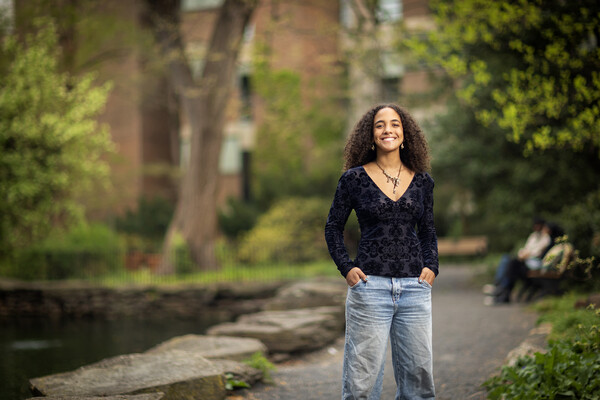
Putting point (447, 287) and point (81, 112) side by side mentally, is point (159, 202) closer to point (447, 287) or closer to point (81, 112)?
point (81, 112)

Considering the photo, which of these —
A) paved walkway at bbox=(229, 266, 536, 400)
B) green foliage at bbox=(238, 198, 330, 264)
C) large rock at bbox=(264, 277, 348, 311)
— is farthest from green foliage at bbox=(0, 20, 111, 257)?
paved walkway at bbox=(229, 266, 536, 400)

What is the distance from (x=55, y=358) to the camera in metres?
8.80

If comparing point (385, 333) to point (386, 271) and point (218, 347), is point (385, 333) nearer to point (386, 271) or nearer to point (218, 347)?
point (386, 271)

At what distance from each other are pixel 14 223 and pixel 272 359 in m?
9.75

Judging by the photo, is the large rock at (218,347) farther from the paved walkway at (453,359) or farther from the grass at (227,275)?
the grass at (227,275)

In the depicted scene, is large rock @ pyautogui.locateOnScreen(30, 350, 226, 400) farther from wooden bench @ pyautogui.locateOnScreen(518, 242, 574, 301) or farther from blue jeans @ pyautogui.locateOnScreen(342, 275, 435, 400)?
wooden bench @ pyautogui.locateOnScreen(518, 242, 574, 301)

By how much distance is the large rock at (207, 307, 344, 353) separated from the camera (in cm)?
820

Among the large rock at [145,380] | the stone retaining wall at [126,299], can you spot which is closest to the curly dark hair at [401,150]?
the large rock at [145,380]

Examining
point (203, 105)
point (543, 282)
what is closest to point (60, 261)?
point (203, 105)

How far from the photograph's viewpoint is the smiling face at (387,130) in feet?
13.3

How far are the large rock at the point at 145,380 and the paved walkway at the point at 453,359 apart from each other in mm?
478

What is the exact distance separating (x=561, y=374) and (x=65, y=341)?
334 inches

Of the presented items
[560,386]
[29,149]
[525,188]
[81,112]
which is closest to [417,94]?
[525,188]

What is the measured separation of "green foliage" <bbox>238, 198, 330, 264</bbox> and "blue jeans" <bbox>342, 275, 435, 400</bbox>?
12.2m
